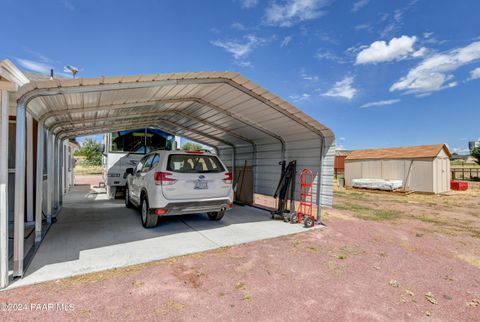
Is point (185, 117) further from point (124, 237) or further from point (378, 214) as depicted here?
point (378, 214)

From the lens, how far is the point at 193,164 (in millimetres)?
5316

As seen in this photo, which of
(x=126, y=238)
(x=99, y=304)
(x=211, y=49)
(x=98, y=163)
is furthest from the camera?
(x=98, y=163)

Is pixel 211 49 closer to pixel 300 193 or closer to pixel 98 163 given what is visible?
pixel 300 193

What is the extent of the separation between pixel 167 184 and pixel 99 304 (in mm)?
2496

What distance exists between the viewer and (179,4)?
848 centimetres

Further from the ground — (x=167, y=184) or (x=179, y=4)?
(x=179, y=4)

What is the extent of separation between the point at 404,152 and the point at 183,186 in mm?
15328

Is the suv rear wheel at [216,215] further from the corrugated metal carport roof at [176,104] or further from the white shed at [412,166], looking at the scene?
the white shed at [412,166]

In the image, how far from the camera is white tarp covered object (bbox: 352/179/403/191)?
569 inches

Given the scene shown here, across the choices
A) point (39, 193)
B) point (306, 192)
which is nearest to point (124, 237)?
point (39, 193)

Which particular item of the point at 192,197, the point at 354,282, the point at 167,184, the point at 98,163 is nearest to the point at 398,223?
the point at 354,282

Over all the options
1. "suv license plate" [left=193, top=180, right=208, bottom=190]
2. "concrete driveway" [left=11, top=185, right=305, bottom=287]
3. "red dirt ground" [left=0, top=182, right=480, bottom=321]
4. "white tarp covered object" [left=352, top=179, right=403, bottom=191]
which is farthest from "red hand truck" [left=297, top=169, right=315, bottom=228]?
"white tarp covered object" [left=352, top=179, right=403, bottom=191]

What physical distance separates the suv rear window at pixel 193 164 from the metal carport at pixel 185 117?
1.38 m

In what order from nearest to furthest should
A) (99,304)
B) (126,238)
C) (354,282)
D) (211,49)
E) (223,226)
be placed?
(99,304) → (354,282) → (126,238) → (223,226) → (211,49)
